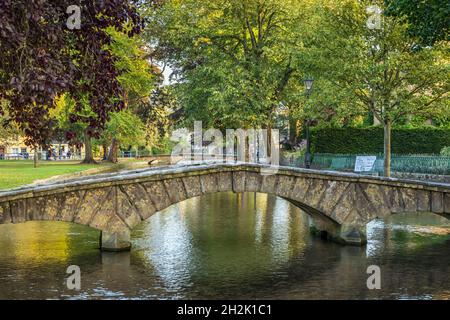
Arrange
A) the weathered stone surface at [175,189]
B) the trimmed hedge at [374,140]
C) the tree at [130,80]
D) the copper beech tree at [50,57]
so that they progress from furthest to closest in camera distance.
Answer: the tree at [130,80] → the trimmed hedge at [374,140] → the weathered stone surface at [175,189] → the copper beech tree at [50,57]

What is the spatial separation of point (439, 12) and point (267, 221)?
9.16 m

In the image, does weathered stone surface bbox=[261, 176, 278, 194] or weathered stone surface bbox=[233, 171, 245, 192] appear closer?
weathered stone surface bbox=[233, 171, 245, 192]

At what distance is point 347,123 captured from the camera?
4866cm

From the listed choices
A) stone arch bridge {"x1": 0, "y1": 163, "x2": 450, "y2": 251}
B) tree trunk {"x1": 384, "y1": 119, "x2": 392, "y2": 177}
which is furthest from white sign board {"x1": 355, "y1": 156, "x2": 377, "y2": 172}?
stone arch bridge {"x1": 0, "y1": 163, "x2": 450, "y2": 251}

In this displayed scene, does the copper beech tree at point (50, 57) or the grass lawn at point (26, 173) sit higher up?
the copper beech tree at point (50, 57)

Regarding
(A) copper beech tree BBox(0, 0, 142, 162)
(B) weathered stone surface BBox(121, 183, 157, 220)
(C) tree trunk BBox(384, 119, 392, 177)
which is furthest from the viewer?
(C) tree trunk BBox(384, 119, 392, 177)

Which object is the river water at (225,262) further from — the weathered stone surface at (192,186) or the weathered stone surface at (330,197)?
the weathered stone surface at (192,186)

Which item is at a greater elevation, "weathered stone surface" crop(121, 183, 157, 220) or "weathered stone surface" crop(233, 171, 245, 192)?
"weathered stone surface" crop(233, 171, 245, 192)

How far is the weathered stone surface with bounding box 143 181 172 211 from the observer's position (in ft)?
49.3

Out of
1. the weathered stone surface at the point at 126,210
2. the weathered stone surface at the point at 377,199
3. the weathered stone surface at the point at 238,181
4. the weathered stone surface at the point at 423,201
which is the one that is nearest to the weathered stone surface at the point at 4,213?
the weathered stone surface at the point at 126,210

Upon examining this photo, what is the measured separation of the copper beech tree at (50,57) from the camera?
8.80 metres

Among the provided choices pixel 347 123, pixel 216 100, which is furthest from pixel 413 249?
pixel 347 123

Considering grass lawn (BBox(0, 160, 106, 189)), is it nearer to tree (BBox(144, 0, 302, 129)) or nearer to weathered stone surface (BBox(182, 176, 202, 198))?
tree (BBox(144, 0, 302, 129))
